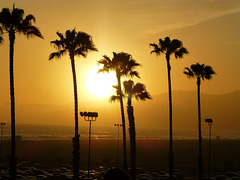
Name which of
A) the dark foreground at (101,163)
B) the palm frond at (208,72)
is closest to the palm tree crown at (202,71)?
the palm frond at (208,72)

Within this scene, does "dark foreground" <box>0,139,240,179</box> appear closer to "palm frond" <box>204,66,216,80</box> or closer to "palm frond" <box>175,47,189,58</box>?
"palm frond" <box>204,66,216,80</box>

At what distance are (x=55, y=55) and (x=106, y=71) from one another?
903cm

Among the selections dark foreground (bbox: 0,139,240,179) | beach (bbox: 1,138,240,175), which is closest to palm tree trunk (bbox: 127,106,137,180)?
dark foreground (bbox: 0,139,240,179)

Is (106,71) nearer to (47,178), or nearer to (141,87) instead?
(141,87)

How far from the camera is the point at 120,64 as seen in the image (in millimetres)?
46344

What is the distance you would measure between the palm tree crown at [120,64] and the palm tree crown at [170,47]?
431cm

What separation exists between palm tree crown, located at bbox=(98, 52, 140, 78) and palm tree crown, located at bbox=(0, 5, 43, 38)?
14.5 m

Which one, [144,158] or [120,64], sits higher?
[120,64]

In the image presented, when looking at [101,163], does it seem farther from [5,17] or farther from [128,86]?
[5,17]

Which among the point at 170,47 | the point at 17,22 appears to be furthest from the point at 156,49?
the point at 17,22

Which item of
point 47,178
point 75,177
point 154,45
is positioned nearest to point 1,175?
point 47,178

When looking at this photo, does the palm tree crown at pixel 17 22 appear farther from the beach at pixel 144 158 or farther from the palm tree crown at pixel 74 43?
the beach at pixel 144 158

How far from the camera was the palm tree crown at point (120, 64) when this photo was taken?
45750 mm

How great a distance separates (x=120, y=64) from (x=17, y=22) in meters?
16.9
